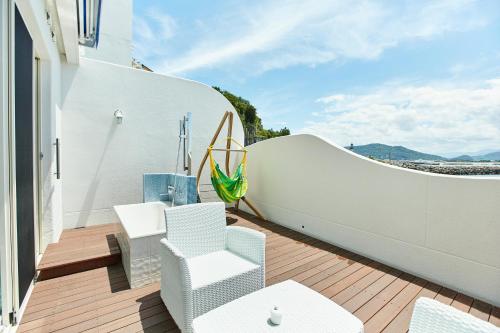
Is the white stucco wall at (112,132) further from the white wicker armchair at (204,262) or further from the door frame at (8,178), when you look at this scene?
the white wicker armchair at (204,262)

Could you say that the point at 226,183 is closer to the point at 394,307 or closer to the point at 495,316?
the point at 394,307

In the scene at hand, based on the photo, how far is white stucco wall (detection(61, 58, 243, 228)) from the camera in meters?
3.65

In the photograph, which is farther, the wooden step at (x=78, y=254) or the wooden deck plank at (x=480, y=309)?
the wooden step at (x=78, y=254)

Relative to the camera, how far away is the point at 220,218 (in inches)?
84.7

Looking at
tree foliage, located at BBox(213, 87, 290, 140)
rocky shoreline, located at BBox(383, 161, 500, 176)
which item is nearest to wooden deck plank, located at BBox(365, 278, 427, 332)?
rocky shoreline, located at BBox(383, 161, 500, 176)

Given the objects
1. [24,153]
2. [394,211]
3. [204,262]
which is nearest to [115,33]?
[24,153]

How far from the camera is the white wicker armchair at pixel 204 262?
1504mm

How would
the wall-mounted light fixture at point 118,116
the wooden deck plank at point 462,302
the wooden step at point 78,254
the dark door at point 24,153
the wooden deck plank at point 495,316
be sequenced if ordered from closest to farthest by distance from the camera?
the dark door at point 24,153 → the wooden deck plank at point 495,316 → the wooden deck plank at point 462,302 → the wooden step at point 78,254 → the wall-mounted light fixture at point 118,116

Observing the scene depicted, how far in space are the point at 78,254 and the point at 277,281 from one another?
2.21 metres

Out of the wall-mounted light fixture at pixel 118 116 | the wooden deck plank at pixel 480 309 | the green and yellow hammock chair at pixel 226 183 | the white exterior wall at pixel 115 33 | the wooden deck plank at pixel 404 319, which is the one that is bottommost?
the wooden deck plank at pixel 480 309

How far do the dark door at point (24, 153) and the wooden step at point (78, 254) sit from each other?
23 centimetres

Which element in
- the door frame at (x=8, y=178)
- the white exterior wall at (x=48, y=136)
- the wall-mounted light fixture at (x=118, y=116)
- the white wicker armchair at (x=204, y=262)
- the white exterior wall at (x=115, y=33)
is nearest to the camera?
the door frame at (x=8, y=178)

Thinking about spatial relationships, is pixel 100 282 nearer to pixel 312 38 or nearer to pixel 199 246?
pixel 199 246

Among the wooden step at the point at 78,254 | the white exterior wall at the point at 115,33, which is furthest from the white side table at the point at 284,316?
the white exterior wall at the point at 115,33
